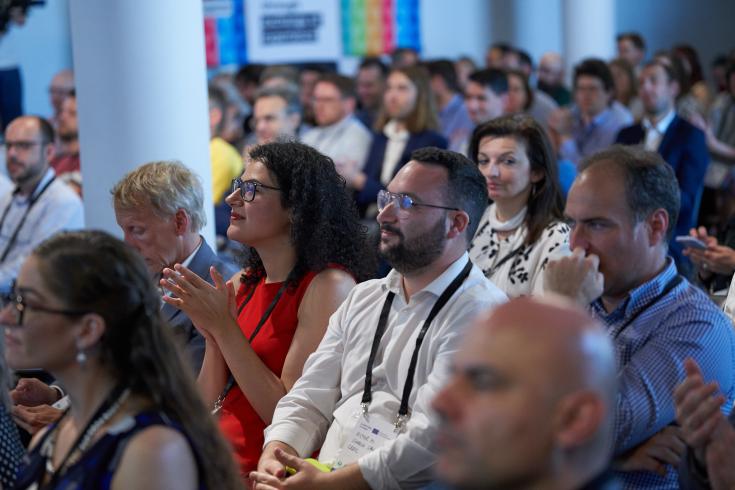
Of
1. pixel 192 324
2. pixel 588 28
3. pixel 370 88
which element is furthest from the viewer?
pixel 588 28

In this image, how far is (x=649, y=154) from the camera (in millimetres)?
2646

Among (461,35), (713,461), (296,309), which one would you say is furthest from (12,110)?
(713,461)

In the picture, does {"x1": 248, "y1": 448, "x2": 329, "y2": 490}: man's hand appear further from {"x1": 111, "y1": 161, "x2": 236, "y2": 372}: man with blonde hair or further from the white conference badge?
{"x1": 111, "y1": 161, "x2": 236, "y2": 372}: man with blonde hair

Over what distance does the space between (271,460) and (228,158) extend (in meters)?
3.92

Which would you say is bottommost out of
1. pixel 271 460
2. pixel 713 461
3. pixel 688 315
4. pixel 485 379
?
pixel 271 460

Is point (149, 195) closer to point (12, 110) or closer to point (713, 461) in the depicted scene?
point (713, 461)

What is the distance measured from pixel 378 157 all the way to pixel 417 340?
369cm

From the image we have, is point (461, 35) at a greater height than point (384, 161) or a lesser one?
greater

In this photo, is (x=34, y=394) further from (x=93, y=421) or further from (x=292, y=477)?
(x=93, y=421)

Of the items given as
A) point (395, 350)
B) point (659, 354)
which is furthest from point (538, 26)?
point (659, 354)

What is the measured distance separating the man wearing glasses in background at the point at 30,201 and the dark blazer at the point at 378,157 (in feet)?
5.00

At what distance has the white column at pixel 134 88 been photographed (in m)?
4.08

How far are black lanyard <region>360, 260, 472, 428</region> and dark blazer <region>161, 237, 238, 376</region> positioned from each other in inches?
26.4

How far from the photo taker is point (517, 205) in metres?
3.85
